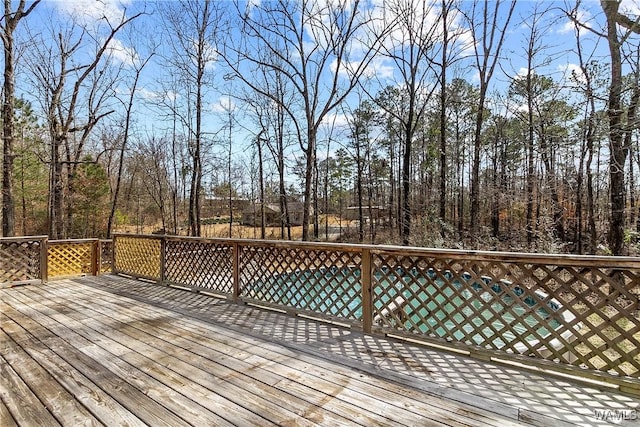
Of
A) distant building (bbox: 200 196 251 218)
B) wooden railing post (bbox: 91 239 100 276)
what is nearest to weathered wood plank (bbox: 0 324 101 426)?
wooden railing post (bbox: 91 239 100 276)

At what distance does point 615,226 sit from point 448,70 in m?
6.81

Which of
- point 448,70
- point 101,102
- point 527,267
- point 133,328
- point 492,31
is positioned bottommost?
point 133,328

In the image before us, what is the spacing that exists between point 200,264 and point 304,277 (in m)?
1.91

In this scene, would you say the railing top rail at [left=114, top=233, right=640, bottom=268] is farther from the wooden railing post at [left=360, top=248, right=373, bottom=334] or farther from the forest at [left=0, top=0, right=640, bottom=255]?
the forest at [left=0, top=0, right=640, bottom=255]

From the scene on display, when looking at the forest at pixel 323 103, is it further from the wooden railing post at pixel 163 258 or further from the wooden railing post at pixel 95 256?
the wooden railing post at pixel 163 258

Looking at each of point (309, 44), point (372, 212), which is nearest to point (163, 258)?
point (309, 44)

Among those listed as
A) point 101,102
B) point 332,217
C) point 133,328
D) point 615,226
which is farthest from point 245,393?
point 332,217

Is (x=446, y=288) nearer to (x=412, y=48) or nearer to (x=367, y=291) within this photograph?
(x=367, y=291)

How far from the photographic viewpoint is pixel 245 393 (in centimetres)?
214

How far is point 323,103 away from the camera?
10531 millimetres

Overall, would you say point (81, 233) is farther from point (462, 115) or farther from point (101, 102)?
point (462, 115)

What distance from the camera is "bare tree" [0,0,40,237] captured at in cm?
699

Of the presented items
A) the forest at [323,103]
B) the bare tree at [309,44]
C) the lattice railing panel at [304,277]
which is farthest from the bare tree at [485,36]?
the lattice railing panel at [304,277]

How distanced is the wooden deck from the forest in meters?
3.32
